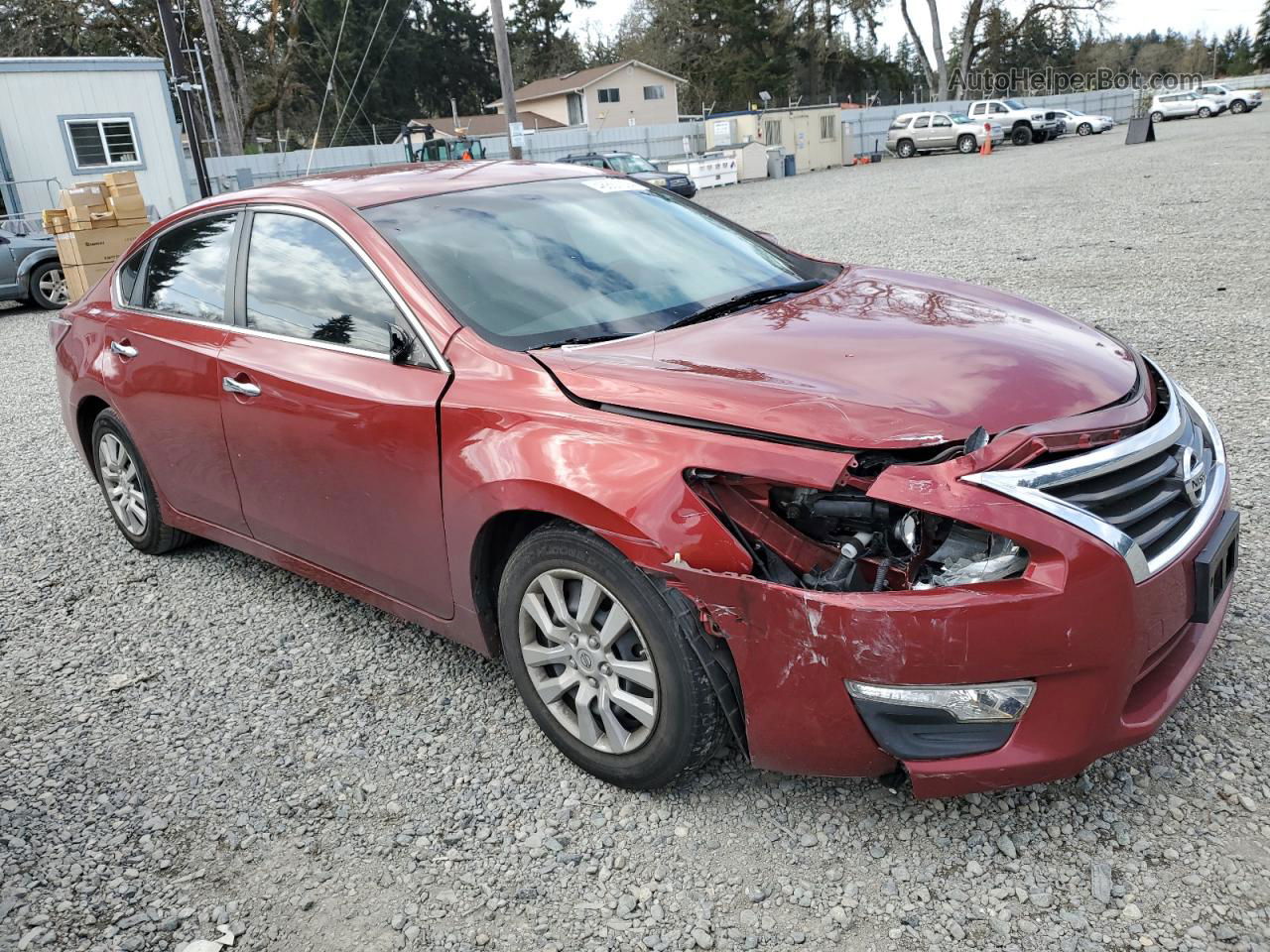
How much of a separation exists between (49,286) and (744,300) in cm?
1424

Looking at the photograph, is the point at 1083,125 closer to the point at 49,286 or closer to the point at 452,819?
the point at 49,286

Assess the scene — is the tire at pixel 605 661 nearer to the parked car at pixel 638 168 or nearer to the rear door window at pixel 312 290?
the rear door window at pixel 312 290

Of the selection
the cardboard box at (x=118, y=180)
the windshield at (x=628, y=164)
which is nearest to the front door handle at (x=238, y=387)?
the cardboard box at (x=118, y=180)

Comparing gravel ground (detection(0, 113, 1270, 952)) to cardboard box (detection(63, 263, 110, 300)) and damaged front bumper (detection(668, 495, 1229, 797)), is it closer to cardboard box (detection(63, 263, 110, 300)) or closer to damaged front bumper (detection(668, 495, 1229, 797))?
damaged front bumper (detection(668, 495, 1229, 797))

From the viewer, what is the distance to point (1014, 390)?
2.44 meters

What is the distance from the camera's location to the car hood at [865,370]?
233 cm

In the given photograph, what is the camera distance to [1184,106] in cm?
4422

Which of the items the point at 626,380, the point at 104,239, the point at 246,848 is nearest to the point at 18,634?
the point at 246,848

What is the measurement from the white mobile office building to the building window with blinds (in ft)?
0.07

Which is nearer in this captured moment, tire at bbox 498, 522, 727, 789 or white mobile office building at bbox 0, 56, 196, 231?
tire at bbox 498, 522, 727, 789

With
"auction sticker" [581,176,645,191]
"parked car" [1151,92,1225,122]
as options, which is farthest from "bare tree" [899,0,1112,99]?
"auction sticker" [581,176,645,191]

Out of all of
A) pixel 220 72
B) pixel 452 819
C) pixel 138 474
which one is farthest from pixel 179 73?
pixel 452 819

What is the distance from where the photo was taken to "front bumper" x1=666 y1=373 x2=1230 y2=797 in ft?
6.90

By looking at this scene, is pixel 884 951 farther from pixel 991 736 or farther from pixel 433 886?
pixel 433 886
